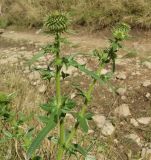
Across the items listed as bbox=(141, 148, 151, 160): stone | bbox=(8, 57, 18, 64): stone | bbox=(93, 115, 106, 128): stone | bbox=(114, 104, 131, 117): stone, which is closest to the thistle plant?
bbox=(141, 148, 151, 160): stone

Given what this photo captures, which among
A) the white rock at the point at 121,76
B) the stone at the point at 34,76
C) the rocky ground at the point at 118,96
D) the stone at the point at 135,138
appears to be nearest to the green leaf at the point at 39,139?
the rocky ground at the point at 118,96

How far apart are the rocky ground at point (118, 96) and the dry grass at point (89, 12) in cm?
41

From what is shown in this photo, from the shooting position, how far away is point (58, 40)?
63.2 inches

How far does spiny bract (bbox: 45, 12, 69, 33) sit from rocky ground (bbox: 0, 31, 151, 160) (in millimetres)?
1374

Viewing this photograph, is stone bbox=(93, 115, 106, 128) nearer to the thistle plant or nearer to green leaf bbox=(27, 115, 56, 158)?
the thistle plant

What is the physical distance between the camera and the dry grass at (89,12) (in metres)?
6.16

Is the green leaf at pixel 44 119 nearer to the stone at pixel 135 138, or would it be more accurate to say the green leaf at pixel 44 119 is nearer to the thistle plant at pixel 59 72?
the thistle plant at pixel 59 72

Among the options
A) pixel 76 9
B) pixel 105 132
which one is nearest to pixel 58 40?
pixel 105 132

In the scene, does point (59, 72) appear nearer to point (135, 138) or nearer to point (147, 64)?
point (135, 138)

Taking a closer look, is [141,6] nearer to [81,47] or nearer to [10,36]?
[81,47]

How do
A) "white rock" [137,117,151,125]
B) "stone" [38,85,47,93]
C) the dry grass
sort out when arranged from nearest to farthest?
"white rock" [137,117,151,125] → "stone" [38,85,47,93] → the dry grass

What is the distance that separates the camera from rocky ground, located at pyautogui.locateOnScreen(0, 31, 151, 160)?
3729 millimetres

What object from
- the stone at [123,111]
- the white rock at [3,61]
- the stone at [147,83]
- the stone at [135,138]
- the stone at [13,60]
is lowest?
the stone at [135,138]

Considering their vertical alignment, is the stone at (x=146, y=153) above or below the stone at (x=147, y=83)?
below
